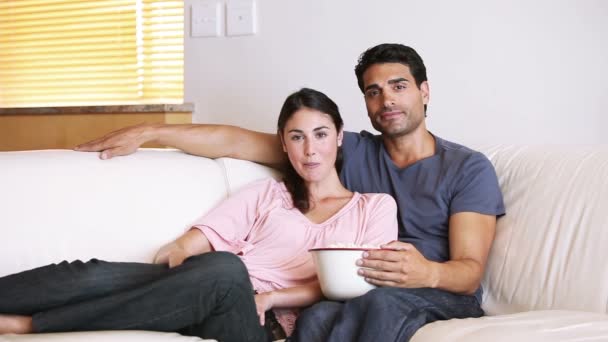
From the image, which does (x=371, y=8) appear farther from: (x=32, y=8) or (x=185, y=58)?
(x=32, y=8)

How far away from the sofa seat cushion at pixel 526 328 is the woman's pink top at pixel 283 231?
0.37 m

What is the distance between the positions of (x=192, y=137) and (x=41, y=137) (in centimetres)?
145

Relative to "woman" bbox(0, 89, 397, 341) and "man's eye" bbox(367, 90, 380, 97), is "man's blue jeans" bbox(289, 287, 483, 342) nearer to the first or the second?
"woman" bbox(0, 89, 397, 341)

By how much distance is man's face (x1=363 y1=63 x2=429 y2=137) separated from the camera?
6.24 ft

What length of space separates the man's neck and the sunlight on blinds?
4.64 ft

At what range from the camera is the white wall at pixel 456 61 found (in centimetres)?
214

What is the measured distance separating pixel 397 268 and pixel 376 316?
0.14 metres

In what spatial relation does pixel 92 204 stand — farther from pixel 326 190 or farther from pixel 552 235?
pixel 552 235

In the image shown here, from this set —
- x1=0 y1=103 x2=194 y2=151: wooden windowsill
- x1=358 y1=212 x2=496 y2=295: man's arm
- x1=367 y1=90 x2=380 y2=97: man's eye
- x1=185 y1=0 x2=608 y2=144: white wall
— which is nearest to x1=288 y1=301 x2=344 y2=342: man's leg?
x1=358 y1=212 x2=496 y2=295: man's arm

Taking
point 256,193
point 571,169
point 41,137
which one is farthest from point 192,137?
point 41,137

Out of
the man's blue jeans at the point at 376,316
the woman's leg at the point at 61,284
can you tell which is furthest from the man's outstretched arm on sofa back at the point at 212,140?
the man's blue jeans at the point at 376,316

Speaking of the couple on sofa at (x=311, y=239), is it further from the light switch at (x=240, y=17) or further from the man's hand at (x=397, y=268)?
the light switch at (x=240, y=17)

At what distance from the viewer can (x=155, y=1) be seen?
311 centimetres

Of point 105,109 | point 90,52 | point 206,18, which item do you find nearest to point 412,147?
point 206,18
